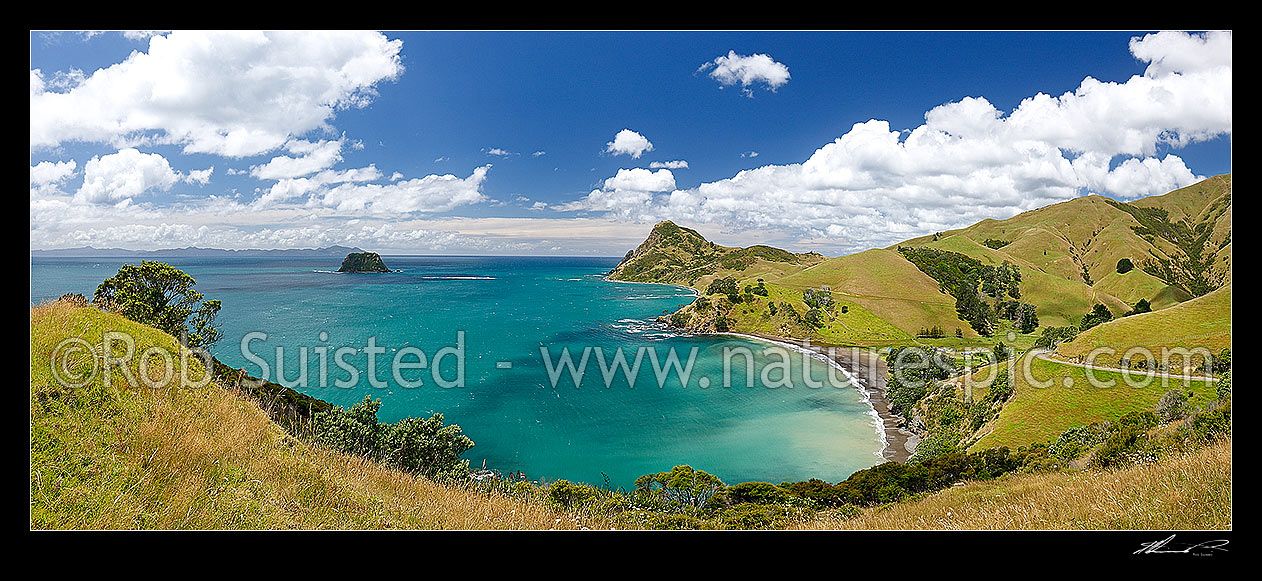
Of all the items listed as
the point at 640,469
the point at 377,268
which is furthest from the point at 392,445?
the point at 377,268

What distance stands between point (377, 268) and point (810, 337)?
109 m

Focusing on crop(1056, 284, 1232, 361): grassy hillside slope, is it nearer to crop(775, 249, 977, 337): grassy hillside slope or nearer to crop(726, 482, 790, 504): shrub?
crop(726, 482, 790, 504): shrub

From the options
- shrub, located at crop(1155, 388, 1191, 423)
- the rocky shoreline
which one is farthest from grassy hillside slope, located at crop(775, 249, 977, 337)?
shrub, located at crop(1155, 388, 1191, 423)

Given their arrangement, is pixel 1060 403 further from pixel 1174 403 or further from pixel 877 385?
pixel 877 385

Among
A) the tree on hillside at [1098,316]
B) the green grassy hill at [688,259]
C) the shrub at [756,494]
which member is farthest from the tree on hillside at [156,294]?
the green grassy hill at [688,259]

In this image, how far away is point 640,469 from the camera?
23.3m

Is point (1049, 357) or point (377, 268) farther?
point (377, 268)

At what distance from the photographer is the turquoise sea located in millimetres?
23891

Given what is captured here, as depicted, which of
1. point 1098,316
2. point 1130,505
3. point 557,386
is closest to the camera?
point 1130,505
